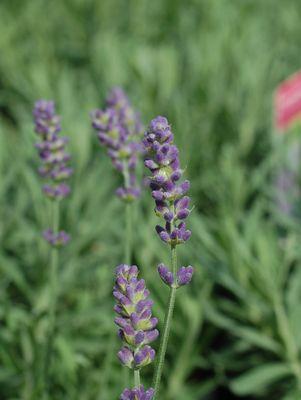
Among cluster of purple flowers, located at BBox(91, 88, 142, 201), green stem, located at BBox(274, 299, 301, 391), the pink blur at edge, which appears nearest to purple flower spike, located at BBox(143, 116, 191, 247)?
cluster of purple flowers, located at BBox(91, 88, 142, 201)

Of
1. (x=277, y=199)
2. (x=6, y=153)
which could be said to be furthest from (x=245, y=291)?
(x=6, y=153)

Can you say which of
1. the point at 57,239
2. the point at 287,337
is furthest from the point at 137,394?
the point at 287,337

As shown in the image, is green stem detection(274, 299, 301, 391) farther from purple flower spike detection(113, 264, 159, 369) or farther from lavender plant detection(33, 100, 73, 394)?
purple flower spike detection(113, 264, 159, 369)

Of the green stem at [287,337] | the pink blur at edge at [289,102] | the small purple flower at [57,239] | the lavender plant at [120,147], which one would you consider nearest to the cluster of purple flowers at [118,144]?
the lavender plant at [120,147]

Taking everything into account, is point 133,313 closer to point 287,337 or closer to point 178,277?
point 178,277

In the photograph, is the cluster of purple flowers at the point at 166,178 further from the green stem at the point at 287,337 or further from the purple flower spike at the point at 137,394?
the green stem at the point at 287,337

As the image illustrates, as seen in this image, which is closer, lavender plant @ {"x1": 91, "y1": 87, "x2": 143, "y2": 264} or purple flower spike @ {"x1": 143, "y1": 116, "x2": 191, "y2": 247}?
purple flower spike @ {"x1": 143, "y1": 116, "x2": 191, "y2": 247}
